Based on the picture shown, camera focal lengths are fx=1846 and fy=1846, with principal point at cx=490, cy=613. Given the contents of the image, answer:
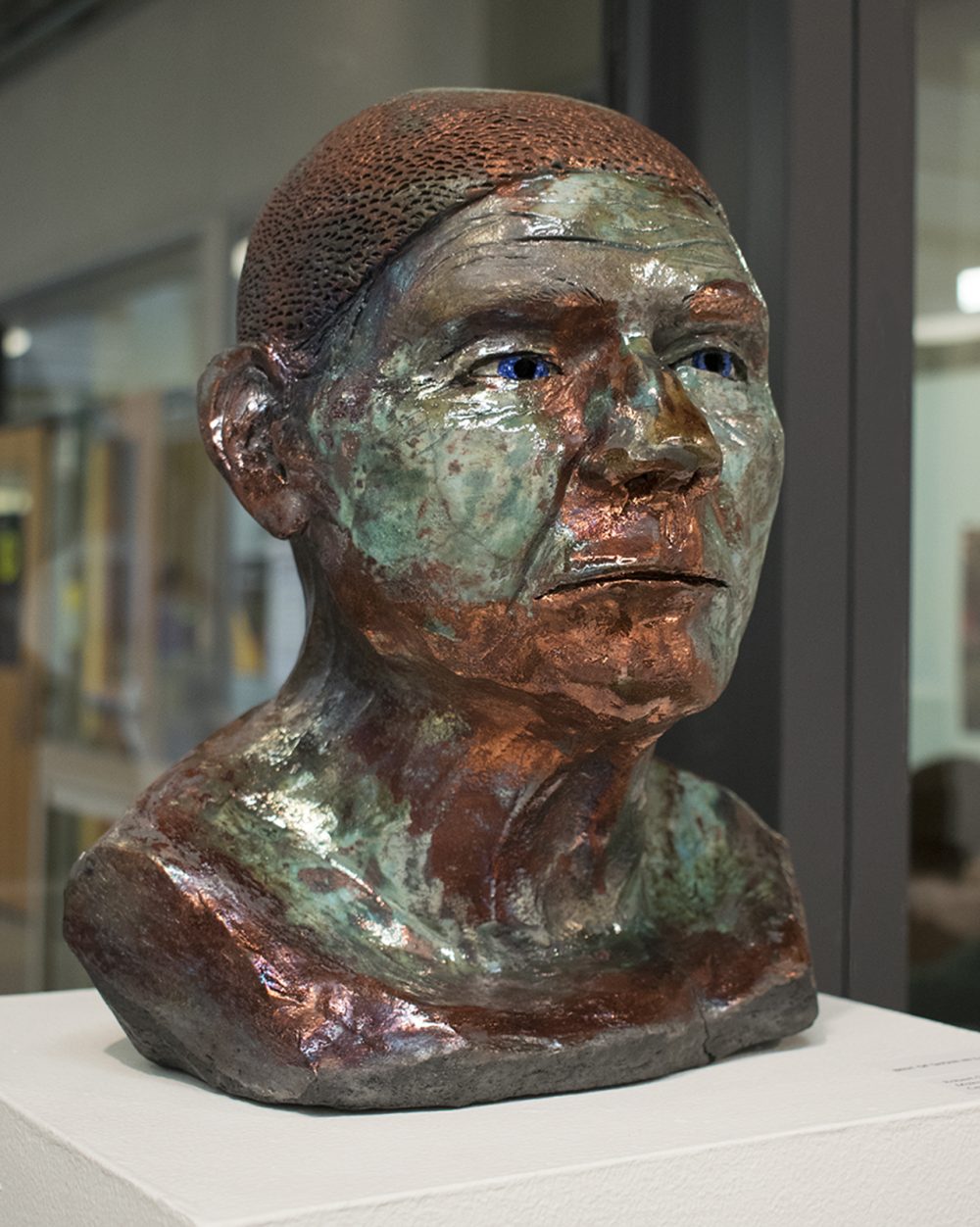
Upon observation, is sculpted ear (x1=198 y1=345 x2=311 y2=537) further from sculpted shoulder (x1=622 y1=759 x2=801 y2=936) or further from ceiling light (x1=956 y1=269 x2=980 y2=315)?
ceiling light (x1=956 y1=269 x2=980 y2=315)

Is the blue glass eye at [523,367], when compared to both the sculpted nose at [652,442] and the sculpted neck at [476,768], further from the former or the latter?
the sculpted neck at [476,768]

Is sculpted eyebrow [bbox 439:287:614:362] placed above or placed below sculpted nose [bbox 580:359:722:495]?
above

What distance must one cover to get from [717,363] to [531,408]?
313 mm

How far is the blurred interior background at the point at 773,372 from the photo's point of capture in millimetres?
3453

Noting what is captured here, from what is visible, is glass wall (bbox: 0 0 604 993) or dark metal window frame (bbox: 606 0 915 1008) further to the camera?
glass wall (bbox: 0 0 604 993)

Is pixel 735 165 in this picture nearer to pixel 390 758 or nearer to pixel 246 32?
pixel 246 32

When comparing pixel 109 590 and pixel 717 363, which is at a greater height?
pixel 717 363

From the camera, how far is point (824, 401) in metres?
3.46

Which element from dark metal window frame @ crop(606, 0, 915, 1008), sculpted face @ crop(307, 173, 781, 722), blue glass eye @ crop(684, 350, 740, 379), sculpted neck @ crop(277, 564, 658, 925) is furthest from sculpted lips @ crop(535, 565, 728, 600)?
dark metal window frame @ crop(606, 0, 915, 1008)

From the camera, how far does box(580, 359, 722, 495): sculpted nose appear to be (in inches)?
86.3

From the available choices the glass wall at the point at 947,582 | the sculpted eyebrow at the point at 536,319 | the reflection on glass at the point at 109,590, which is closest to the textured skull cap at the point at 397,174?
the sculpted eyebrow at the point at 536,319

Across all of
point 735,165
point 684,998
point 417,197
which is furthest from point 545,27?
point 684,998

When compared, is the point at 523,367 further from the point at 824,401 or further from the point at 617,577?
the point at 824,401

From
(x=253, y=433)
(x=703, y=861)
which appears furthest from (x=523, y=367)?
(x=703, y=861)
